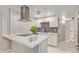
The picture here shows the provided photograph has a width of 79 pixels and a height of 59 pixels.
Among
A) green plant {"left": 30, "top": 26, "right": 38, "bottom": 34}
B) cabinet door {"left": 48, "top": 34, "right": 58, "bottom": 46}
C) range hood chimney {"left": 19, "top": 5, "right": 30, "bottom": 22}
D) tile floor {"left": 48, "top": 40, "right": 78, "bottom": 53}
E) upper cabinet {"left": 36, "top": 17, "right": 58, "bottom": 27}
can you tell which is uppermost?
range hood chimney {"left": 19, "top": 5, "right": 30, "bottom": 22}

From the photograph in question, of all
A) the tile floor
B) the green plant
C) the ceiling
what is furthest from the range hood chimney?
the tile floor

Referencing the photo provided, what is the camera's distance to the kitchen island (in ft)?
5.94

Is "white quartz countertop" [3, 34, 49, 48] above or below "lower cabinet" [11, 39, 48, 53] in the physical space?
above

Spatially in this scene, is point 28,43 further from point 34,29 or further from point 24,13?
point 24,13

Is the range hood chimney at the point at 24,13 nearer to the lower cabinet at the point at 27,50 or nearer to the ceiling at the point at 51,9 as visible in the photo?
the ceiling at the point at 51,9

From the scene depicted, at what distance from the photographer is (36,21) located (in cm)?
183

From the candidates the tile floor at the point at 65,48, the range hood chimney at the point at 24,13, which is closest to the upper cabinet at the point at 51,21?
the range hood chimney at the point at 24,13

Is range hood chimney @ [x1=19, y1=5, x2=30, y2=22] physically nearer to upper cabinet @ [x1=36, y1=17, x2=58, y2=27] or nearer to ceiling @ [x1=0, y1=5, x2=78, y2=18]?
ceiling @ [x1=0, y1=5, x2=78, y2=18]

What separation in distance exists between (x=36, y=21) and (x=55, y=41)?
0.44 m

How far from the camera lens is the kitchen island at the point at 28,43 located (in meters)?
1.81

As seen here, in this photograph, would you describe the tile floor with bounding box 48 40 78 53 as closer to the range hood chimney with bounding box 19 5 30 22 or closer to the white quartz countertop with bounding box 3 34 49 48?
the white quartz countertop with bounding box 3 34 49 48
